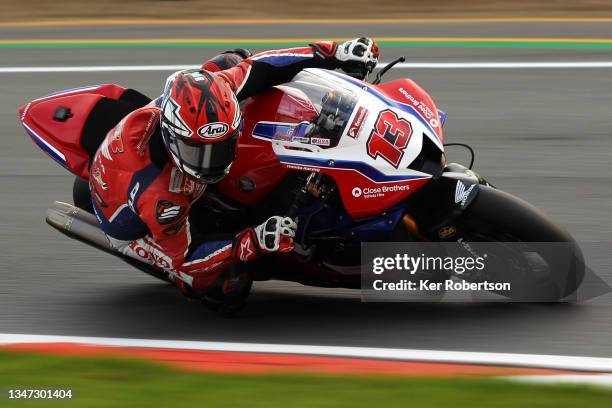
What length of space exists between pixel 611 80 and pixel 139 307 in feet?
17.0

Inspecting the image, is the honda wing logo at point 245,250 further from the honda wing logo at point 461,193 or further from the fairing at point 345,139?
the honda wing logo at point 461,193

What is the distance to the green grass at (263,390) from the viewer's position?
416cm

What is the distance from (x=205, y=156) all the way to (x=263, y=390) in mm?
1059

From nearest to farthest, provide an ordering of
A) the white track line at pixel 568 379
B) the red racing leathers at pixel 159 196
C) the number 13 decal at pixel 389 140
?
the white track line at pixel 568 379
the number 13 decal at pixel 389 140
the red racing leathers at pixel 159 196

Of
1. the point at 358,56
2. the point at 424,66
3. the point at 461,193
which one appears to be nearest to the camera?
the point at 461,193

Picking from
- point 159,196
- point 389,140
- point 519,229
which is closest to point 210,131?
point 159,196

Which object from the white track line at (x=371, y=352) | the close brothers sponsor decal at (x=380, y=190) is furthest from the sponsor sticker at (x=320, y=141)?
the white track line at (x=371, y=352)

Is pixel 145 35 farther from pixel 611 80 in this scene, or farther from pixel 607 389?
pixel 607 389

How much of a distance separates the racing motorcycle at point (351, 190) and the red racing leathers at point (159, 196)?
17cm

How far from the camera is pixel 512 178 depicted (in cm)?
721

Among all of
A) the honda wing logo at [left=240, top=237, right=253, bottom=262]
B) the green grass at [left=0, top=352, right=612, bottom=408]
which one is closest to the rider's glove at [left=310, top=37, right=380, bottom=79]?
the honda wing logo at [left=240, top=237, right=253, bottom=262]

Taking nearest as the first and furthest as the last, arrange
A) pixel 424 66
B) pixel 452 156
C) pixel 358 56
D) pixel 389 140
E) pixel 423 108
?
pixel 389 140 → pixel 423 108 → pixel 358 56 → pixel 452 156 → pixel 424 66

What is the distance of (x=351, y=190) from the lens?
491cm

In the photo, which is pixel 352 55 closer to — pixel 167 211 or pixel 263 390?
pixel 167 211
